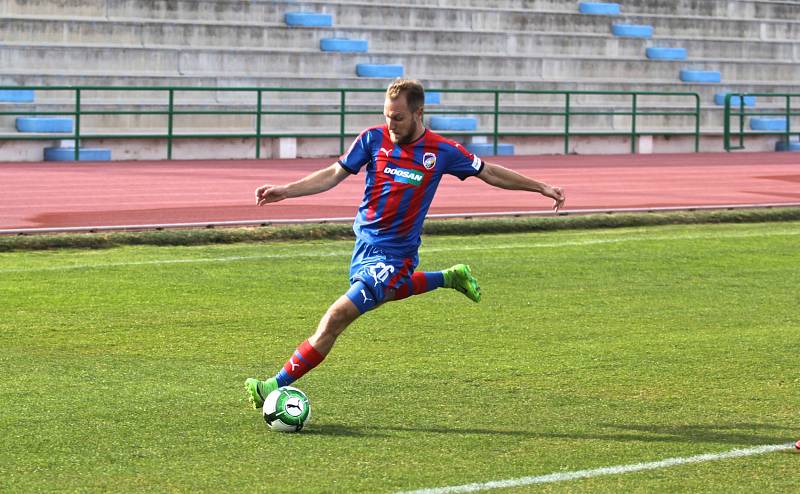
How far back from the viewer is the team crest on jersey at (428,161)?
677 cm

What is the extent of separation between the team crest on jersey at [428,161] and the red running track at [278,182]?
824 centimetres

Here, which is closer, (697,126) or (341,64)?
(341,64)

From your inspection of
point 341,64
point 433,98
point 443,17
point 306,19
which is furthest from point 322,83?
point 443,17

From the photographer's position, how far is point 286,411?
6152mm

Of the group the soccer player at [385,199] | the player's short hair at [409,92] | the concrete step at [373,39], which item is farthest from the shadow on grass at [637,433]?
the concrete step at [373,39]

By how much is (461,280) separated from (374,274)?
0.92 meters

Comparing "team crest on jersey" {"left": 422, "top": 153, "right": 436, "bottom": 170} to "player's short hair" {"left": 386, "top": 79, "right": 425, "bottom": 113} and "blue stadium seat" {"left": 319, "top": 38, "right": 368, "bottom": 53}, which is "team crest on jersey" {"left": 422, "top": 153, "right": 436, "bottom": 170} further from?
"blue stadium seat" {"left": 319, "top": 38, "right": 368, "bottom": 53}

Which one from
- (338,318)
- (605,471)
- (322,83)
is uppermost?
(322,83)

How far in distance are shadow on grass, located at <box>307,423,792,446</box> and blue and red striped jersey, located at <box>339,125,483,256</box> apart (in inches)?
35.9

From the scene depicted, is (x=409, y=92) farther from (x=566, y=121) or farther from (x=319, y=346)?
(x=566, y=121)

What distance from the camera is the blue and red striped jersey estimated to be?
6711 millimetres

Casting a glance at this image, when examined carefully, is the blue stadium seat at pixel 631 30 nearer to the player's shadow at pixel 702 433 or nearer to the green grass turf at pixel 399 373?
the green grass turf at pixel 399 373

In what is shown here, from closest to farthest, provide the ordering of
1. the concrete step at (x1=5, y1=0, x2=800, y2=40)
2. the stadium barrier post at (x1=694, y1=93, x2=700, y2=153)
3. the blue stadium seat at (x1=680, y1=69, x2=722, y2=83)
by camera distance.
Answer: the concrete step at (x1=5, y1=0, x2=800, y2=40) < the stadium barrier post at (x1=694, y1=93, x2=700, y2=153) < the blue stadium seat at (x1=680, y1=69, x2=722, y2=83)

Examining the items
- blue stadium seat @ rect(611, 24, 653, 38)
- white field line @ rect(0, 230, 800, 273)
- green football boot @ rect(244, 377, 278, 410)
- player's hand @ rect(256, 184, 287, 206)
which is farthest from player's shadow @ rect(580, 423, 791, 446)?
blue stadium seat @ rect(611, 24, 653, 38)
